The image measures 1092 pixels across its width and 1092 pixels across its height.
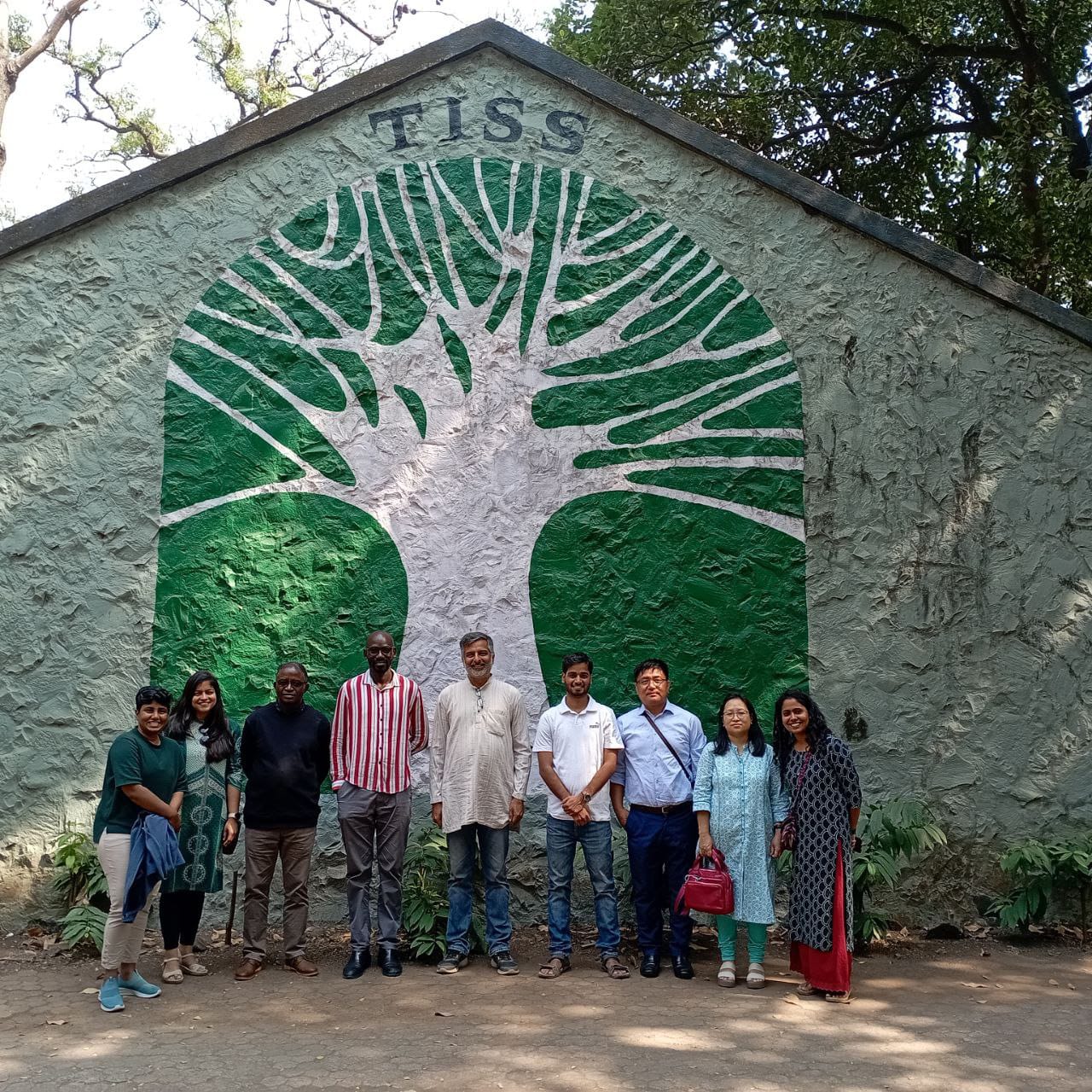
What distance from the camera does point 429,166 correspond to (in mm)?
6926

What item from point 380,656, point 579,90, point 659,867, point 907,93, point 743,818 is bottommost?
point 659,867

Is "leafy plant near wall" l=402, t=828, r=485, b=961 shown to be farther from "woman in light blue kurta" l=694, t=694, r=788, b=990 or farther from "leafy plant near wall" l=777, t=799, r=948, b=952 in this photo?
"leafy plant near wall" l=777, t=799, r=948, b=952

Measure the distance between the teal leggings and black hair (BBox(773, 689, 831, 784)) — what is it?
2.26 feet

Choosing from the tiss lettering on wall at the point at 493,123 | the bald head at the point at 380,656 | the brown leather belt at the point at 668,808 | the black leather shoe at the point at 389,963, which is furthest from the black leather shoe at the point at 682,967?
the tiss lettering on wall at the point at 493,123

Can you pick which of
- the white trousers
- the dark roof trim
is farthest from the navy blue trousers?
the dark roof trim

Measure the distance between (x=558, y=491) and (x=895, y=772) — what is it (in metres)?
2.51

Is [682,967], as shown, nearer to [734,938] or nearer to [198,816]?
[734,938]

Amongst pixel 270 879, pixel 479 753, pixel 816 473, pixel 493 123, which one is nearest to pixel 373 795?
pixel 479 753

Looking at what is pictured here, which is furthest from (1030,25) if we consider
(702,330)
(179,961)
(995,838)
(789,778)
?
(179,961)

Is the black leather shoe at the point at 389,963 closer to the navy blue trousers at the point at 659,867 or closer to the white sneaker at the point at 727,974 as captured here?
Result: the navy blue trousers at the point at 659,867

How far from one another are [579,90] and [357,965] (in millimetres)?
5077

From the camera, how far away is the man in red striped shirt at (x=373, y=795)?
18.2ft

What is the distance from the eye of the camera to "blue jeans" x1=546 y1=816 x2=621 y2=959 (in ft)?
18.3

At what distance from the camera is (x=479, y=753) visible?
5.60m
